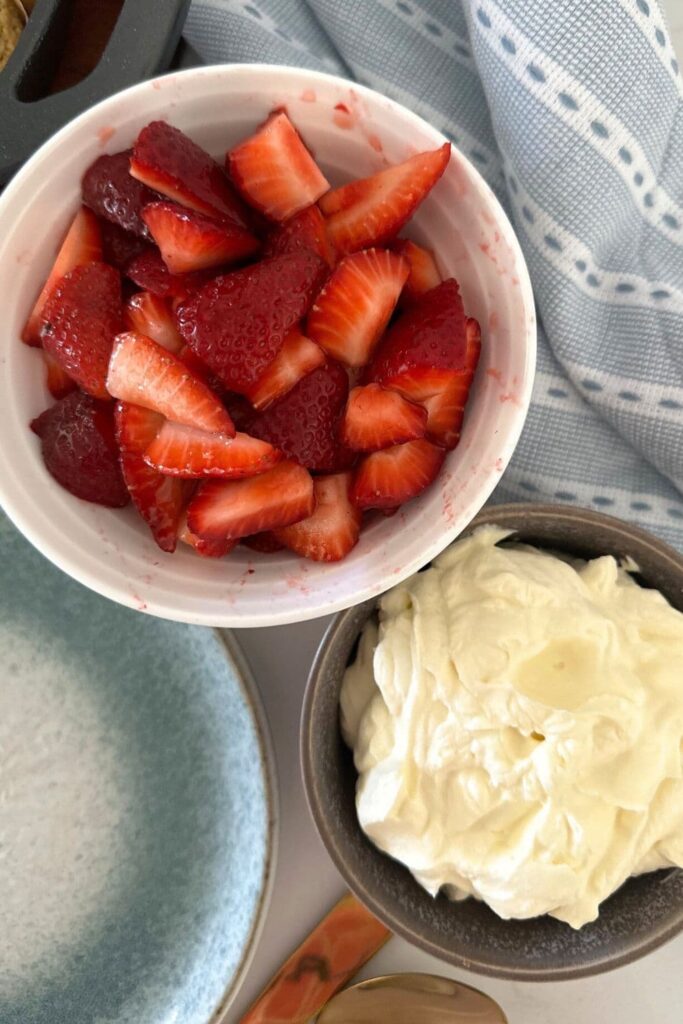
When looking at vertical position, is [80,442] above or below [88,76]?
below

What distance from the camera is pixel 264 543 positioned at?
78 centimetres

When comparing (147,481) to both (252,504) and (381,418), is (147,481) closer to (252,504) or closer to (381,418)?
(252,504)

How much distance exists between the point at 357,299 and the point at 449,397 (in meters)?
0.11

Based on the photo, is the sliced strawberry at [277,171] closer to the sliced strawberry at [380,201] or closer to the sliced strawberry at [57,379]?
the sliced strawberry at [380,201]

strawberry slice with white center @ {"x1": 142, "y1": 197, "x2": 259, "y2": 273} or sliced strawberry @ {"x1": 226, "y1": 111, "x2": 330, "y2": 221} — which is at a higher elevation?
A: sliced strawberry @ {"x1": 226, "y1": 111, "x2": 330, "y2": 221}

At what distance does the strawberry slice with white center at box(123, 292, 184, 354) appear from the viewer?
28.3 inches

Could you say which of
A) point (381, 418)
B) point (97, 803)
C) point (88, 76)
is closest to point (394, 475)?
point (381, 418)

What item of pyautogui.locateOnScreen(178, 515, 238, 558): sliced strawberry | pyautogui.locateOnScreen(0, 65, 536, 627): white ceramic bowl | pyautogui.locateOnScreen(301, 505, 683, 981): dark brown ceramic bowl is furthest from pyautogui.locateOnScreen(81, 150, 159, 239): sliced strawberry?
pyautogui.locateOnScreen(301, 505, 683, 981): dark brown ceramic bowl

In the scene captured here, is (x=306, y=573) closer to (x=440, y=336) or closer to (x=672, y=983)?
(x=440, y=336)

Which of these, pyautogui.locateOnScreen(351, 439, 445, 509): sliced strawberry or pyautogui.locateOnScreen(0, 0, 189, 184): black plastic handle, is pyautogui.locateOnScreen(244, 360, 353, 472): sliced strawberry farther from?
pyautogui.locateOnScreen(0, 0, 189, 184): black plastic handle

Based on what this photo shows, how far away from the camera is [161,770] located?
1.01m

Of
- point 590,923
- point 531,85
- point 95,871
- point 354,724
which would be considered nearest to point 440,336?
point 531,85

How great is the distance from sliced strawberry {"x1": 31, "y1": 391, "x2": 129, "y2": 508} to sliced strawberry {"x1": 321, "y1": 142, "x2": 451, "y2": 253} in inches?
9.1

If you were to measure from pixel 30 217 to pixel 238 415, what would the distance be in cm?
22
